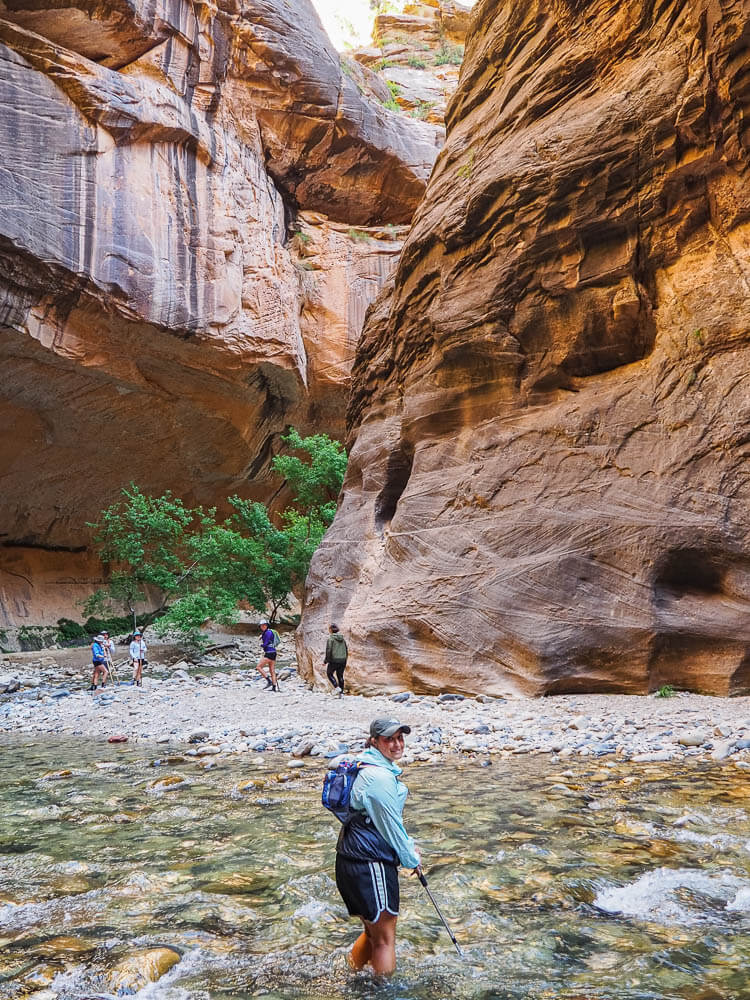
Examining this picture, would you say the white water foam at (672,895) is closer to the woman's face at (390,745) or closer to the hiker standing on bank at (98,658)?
the woman's face at (390,745)

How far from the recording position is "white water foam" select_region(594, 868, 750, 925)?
3.97 meters

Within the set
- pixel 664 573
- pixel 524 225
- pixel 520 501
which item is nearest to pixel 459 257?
pixel 524 225

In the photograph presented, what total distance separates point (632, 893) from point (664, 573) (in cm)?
779

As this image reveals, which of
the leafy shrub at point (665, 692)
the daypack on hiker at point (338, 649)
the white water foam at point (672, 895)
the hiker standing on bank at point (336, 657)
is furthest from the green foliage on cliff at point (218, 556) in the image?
the white water foam at point (672, 895)

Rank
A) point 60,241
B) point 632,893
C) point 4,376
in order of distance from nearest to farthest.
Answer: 1. point 632,893
2. point 60,241
3. point 4,376

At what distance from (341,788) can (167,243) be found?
76.1ft

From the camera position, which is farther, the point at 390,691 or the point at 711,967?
the point at 390,691

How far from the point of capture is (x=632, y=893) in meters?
4.29

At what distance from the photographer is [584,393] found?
43.3 ft

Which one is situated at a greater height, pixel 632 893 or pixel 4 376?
pixel 4 376

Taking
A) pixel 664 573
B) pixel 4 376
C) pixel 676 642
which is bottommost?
pixel 676 642

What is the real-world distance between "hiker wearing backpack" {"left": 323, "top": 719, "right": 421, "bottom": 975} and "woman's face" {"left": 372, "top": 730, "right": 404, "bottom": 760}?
0.25 feet

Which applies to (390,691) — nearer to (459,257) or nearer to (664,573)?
(664,573)

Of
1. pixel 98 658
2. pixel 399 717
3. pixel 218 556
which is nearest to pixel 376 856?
pixel 399 717
